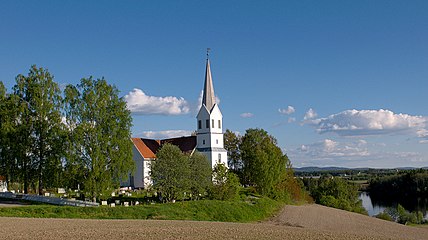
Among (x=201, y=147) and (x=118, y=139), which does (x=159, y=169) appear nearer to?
(x=118, y=139)

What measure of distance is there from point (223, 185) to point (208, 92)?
26.9 metres

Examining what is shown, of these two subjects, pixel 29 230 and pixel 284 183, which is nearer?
pixel 29 230

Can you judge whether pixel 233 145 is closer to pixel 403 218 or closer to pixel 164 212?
pixel 403 218

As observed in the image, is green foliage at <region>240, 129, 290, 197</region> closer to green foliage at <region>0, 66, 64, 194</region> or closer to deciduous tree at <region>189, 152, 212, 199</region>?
deciduous tree at <region>189, 152, 212, 199</region>

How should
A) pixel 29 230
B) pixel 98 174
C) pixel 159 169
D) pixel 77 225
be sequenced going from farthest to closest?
pixel 159 169
pixel 98 174
pixel 77 225
pixel 29 230

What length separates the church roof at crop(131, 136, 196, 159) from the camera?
2911 inches

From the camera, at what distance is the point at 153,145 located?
77562 millimetres

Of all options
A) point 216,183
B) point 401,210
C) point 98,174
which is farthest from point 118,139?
point 401,210

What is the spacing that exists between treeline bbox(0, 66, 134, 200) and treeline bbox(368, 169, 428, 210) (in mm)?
75935

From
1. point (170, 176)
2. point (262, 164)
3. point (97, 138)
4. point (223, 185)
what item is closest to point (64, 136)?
point (97, 138)

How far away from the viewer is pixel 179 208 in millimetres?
39688

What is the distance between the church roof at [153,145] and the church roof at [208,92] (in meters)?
6.31

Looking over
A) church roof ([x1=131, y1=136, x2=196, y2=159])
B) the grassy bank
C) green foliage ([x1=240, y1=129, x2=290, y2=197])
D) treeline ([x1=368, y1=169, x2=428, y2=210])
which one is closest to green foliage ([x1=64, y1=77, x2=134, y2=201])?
the grassy bank

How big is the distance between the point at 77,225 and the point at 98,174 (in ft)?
48.4
